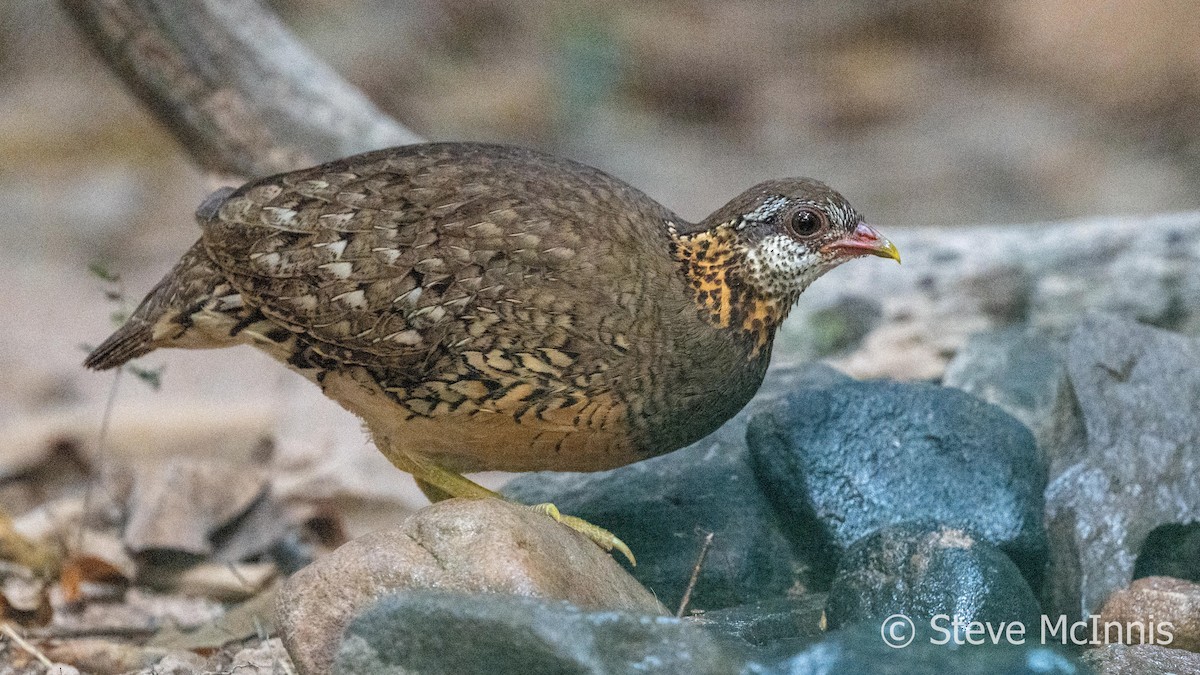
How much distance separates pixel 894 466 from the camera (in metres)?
4.77

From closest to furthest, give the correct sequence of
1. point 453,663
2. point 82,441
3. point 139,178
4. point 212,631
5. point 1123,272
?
point 453,663 → point 212,631 → point 1123,272 → point 82,441 → point 139,178

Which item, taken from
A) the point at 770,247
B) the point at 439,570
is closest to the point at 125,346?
the point at 439,570

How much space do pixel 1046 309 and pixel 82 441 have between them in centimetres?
543

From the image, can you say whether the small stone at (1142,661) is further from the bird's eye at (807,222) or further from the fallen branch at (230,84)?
the fallen branch at (230,84)

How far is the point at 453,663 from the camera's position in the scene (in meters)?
3.31

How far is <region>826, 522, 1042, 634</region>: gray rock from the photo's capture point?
413 cm

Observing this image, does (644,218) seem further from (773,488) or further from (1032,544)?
(1032,544)

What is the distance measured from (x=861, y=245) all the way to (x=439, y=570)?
70.2 inches

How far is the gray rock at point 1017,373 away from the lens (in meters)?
5.56

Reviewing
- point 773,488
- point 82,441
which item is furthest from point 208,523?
point 773,488

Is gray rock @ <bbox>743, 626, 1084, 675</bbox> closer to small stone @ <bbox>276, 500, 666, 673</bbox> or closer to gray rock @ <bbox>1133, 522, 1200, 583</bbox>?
small stone @ <bbox>276, 500, 666, 673</bbox>

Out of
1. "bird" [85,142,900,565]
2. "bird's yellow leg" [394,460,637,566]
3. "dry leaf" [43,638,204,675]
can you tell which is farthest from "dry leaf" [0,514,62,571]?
"bird's yellow leg" [394,460,637,566]

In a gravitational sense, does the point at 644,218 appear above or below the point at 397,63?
below

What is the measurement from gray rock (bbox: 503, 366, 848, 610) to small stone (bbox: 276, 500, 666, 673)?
2.10ft
